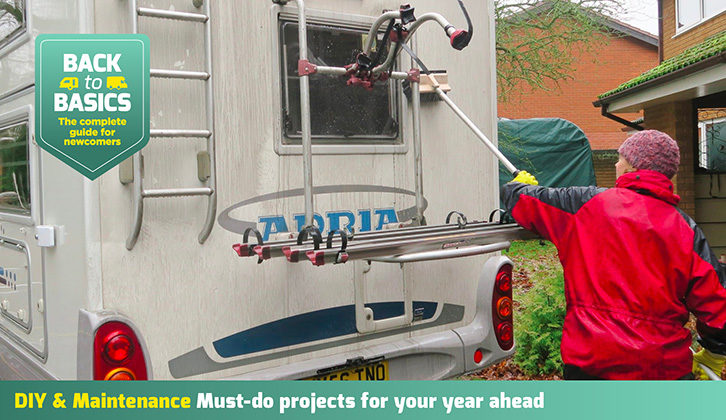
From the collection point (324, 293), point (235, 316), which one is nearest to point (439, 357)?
point (324, 293)

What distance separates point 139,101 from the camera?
271cm

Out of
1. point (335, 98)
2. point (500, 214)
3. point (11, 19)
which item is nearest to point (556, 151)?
point (500, 214)

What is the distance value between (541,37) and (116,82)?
12.4 meters

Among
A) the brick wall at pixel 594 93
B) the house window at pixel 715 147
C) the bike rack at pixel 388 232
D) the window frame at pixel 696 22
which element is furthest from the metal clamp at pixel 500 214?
the brick wall at pixel 594 93

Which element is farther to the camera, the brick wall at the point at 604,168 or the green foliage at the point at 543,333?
the brick wall at the point at 604,168

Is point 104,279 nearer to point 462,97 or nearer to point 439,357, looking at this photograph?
point 439,357

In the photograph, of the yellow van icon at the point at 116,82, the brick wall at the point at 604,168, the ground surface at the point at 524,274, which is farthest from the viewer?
the brick wall at the point at 604,168

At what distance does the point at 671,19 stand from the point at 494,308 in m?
10.7

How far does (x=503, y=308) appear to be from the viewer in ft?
12.5

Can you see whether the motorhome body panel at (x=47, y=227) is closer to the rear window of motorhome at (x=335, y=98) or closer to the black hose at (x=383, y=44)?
the rear window of motorhome at (x=335, y=98)

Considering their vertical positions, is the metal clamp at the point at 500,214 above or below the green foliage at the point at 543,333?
above

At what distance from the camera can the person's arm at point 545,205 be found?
2.92 m

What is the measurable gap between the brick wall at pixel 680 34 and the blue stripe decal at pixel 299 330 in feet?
31.0

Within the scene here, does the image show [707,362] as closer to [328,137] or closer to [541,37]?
[328,137]
